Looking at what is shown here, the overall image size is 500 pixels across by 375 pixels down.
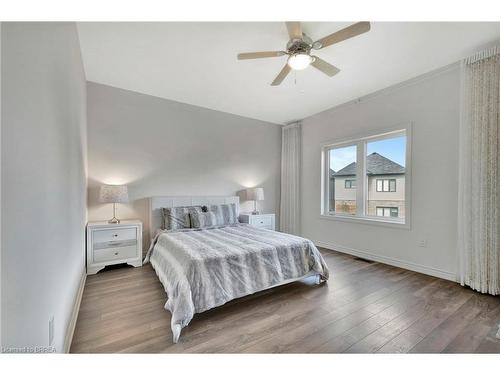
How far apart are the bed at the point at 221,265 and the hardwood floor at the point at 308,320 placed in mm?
158

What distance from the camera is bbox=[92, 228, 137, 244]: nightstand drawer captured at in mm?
2896

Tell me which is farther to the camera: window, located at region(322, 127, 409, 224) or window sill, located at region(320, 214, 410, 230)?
window, located at region(322, 127, 409, 224)

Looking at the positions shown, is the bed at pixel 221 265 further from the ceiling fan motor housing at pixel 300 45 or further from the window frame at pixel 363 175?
the ceiling fan motor housing at pixel 300 45

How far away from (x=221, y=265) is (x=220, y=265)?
1cm

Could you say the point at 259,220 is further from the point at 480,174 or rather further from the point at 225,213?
the point at 480,174

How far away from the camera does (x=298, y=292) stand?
2.45 m

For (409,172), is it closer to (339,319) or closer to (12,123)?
(339,319)

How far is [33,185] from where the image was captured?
1021 mm

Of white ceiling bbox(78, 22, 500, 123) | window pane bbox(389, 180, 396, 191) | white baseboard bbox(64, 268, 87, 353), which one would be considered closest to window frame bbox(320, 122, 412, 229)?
window pane bbox(389, 180, 396, 191)

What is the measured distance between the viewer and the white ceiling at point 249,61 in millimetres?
2100

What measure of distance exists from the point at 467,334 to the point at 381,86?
3062 mm

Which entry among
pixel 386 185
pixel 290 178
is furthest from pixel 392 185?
pixel 290 178

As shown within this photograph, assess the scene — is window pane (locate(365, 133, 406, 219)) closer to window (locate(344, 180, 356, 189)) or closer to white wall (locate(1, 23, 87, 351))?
window (locate(344, 180, 356, 189))
